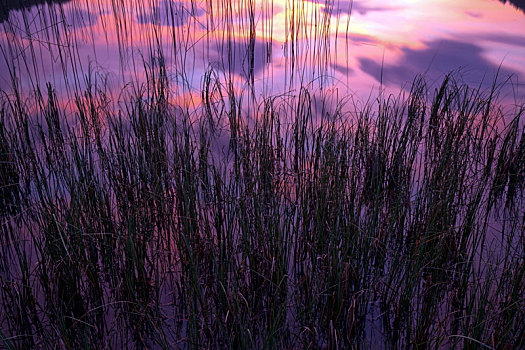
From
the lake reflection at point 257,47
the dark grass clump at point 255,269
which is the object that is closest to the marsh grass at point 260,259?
the dark grass clump at point 255,269

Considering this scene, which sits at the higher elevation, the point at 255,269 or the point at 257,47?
the point at 257,47

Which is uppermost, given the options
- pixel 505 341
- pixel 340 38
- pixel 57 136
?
pixel 340 38

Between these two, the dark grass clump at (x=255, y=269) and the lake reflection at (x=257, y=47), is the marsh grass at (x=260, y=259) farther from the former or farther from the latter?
the lake reflection at (x=257, y=47)

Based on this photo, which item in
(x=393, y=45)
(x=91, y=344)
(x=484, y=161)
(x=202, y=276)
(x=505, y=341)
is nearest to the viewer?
(x=505, y=341)

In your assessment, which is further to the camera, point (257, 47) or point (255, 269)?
point (257, 47)

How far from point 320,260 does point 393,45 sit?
16.3 ft

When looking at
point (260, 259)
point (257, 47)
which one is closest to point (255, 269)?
point (260, 259)

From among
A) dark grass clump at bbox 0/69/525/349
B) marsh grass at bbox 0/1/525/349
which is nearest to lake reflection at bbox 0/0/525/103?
marsh grass at bbox 0/1/525/349

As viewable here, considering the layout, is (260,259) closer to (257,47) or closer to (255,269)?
(255,269)

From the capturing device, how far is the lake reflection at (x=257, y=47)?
14.7ft

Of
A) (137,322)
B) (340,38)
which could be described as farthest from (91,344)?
(340,38)

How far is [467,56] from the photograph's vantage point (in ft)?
18.8

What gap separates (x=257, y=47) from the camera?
5.34 metres

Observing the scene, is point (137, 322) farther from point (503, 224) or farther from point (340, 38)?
point (340, 38)
